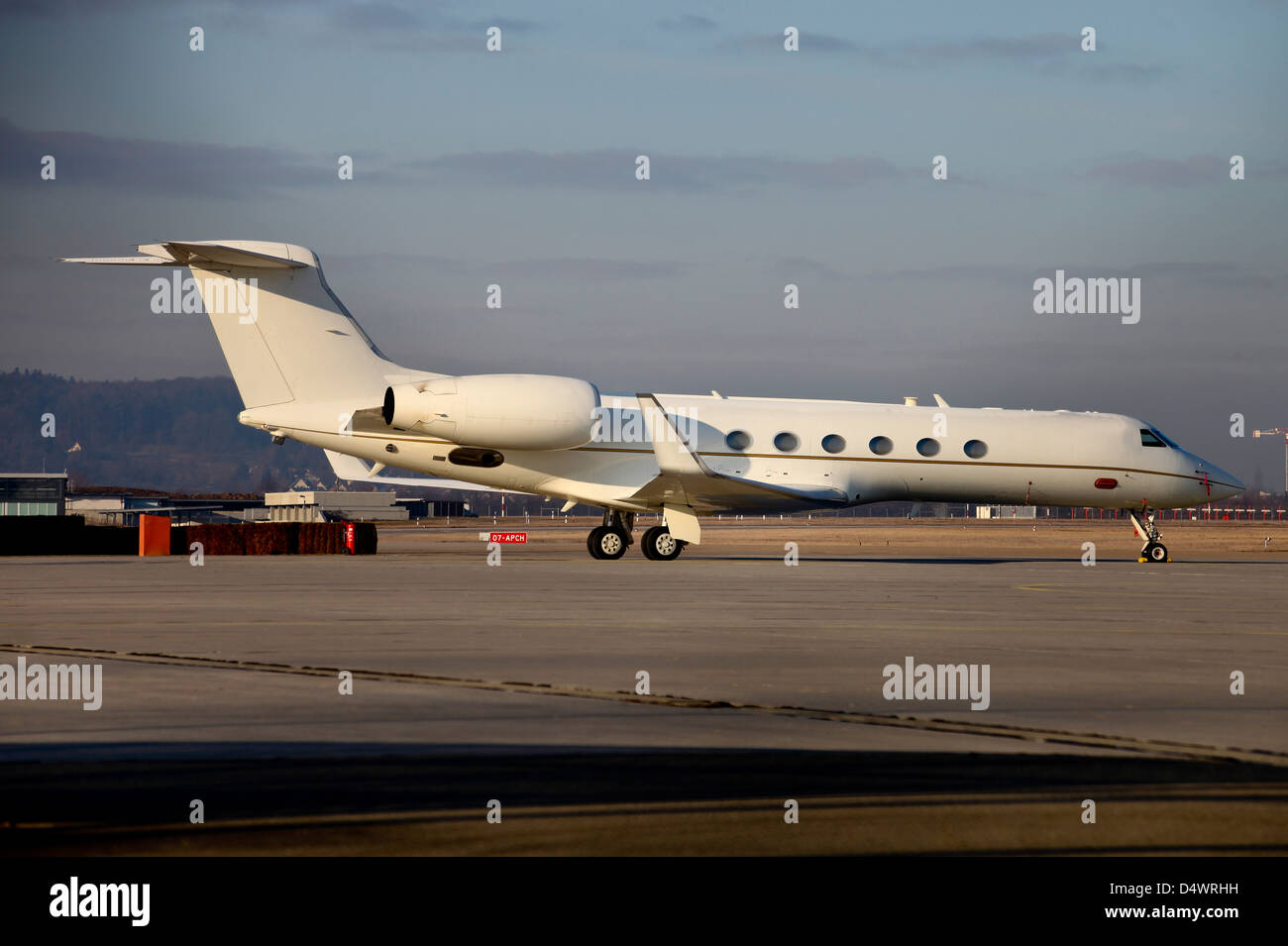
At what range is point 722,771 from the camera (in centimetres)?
574

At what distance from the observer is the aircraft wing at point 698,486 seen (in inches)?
958

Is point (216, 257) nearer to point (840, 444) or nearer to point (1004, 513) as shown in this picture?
point (840, 444)

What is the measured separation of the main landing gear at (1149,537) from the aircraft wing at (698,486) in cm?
768

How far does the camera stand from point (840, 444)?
87.5 feet

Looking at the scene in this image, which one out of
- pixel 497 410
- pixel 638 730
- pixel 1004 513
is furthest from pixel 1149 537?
pixel 1004 513

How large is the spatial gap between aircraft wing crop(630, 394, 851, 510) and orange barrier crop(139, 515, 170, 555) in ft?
47.3

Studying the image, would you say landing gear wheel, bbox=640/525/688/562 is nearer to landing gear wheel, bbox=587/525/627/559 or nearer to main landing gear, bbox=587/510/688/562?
main landing gear, bbox=587/510/688/562

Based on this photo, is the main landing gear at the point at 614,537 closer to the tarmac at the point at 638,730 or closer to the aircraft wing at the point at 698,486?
the aircraft wing at the point at 698,486

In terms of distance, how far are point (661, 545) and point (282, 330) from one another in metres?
8.69

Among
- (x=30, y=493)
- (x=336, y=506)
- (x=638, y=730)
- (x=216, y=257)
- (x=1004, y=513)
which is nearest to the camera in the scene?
(x=638, y=730)

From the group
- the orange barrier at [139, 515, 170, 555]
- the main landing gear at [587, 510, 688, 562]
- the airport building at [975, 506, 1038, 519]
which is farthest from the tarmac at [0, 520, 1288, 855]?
the airport building at [975, 506, 1038, 519]

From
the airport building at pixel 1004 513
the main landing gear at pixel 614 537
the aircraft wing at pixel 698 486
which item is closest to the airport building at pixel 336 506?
the airport building at pixel 1004 513
